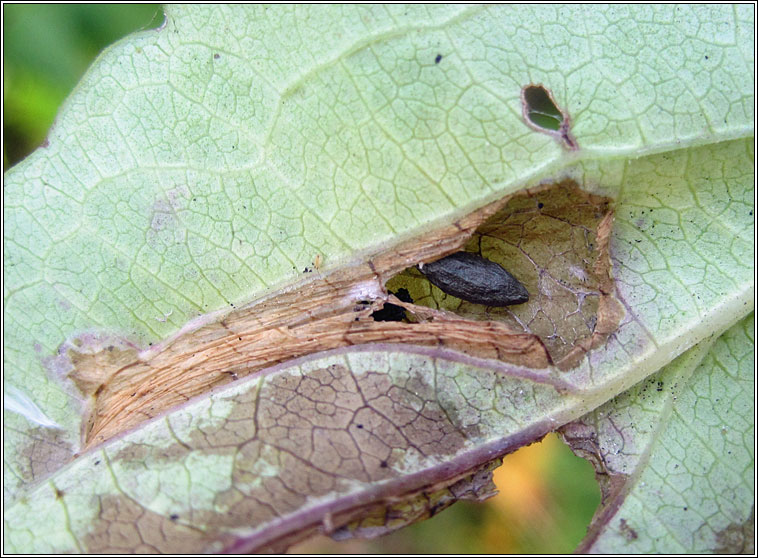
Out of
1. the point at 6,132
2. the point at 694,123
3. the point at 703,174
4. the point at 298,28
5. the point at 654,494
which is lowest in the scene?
the point at 654,494

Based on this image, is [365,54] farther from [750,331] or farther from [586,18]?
[750,331]

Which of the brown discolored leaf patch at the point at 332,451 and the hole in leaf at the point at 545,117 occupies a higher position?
the hole in leaf at the point at 545,117

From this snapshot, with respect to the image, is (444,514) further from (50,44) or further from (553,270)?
(50,44)

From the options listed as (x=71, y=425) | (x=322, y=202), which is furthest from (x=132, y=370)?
(x=322, y=202)

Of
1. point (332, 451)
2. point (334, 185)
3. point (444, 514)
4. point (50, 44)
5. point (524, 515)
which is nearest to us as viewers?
point (332, 451)

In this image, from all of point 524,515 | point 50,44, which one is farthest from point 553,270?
point 50,44

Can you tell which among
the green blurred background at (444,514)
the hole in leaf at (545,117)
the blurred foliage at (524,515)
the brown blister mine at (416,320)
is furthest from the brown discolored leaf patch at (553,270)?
the green blurred background at (444,514)

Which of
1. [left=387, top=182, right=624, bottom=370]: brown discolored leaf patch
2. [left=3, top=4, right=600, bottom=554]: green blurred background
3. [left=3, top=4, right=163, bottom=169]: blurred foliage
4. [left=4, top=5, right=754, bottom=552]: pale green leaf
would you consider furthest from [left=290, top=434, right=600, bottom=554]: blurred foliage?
[left=3, top=4, right=163, bottom=169]: blurred foliage

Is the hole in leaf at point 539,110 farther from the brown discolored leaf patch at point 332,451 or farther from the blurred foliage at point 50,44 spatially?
the blurred foliage at point 50,44
